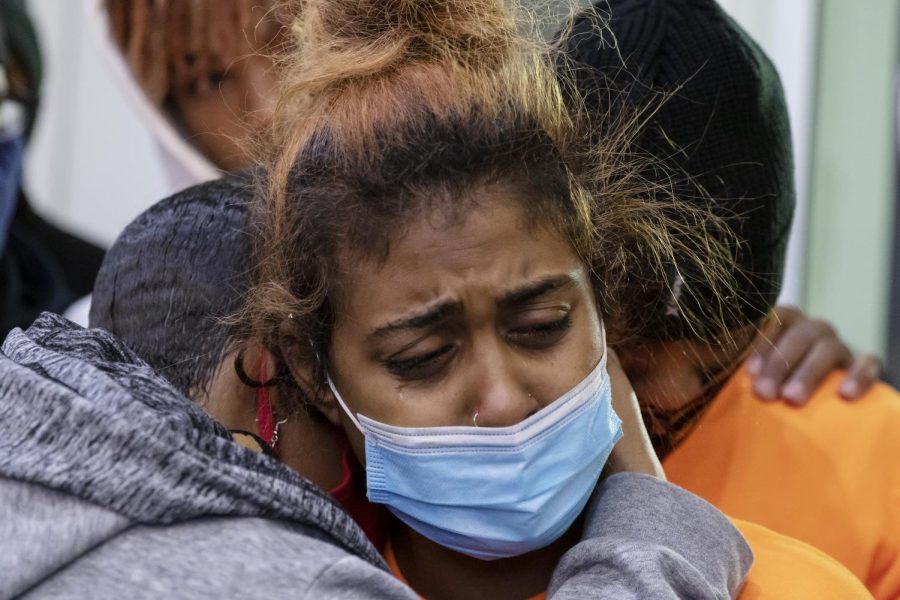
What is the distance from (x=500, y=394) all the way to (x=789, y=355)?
100cm

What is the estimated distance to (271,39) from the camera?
2986 mm

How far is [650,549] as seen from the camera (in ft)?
5.37

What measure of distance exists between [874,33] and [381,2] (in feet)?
8.91

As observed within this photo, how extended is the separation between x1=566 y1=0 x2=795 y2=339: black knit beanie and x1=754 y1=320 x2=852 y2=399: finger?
244 millimetres

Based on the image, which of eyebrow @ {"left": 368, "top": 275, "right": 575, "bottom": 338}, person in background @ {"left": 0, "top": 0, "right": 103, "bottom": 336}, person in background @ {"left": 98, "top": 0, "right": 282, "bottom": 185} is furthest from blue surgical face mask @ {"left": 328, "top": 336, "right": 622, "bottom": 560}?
person in background @ {"left": 0, "top": 0, "right": 103, "bottom": 336}

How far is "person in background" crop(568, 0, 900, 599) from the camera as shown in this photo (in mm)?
2127

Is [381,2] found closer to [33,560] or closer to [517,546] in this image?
[517,546]

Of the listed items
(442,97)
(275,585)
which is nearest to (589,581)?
(275,585)

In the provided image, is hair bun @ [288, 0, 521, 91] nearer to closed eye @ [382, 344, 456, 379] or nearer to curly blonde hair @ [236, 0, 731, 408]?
curly blonde hair @ [236, 0, 731, 408]

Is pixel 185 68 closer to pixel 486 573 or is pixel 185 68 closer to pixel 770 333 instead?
pixel 770 333

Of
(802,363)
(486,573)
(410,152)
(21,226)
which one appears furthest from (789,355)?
(21,226)

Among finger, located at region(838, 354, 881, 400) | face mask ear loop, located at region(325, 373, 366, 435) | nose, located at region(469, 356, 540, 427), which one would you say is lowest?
finger, located at region(838, 354, 881, 400)

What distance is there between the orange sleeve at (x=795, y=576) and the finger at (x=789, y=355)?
1.90ft

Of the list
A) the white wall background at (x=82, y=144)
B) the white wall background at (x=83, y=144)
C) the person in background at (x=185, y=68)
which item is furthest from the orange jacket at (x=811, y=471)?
the white wall background at (x=82, y=144)
